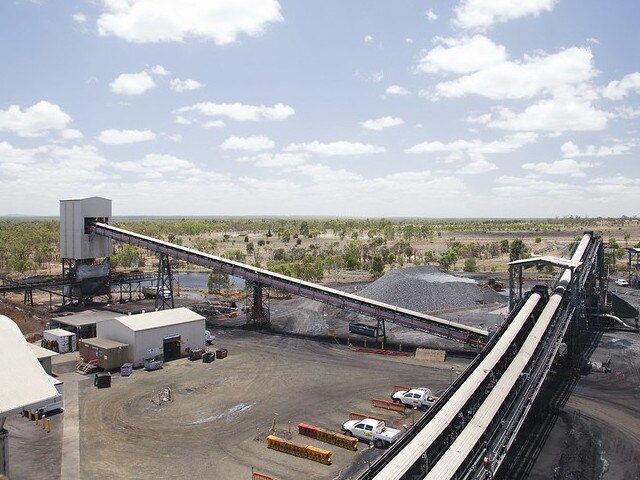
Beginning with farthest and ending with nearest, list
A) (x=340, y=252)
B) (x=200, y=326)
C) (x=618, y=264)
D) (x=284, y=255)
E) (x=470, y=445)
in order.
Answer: (x=340, y=252) < (x=284, y=255) < (x=618, y=264) < (x=200, y=326) < (x=470, y=445)

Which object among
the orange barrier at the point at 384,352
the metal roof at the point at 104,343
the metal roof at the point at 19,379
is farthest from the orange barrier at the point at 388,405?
the metal roof at the point at 104,343

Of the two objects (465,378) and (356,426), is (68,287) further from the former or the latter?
(465,378)

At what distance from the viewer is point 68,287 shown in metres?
70.0

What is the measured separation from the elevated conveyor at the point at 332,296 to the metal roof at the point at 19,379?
1285 inches

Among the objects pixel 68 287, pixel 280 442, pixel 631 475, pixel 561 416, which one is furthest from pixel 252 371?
pixel 68 287

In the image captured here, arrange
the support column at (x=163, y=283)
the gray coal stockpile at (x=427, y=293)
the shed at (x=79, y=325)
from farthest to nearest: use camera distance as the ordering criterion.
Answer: the gray coal stockpile at (x=427, y=293) < the support column at (x=163, y=283) < the shed at (x=79, y=325)

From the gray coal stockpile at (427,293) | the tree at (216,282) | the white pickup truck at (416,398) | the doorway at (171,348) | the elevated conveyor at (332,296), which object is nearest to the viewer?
the white pickup truck at (416,398)

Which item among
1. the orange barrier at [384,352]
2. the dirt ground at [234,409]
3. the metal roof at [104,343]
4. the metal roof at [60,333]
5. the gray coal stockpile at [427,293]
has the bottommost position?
the dirt ground at [234,409]

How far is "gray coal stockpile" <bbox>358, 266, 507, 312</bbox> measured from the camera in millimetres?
68375

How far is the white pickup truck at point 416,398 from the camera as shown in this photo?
34250 millimetres

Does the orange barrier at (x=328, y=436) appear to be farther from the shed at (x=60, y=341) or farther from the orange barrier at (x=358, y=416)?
the shed at (x=60, y=341)

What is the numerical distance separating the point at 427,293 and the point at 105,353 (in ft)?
140

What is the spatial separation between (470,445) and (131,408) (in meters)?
23.9

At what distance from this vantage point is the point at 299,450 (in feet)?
90.1
